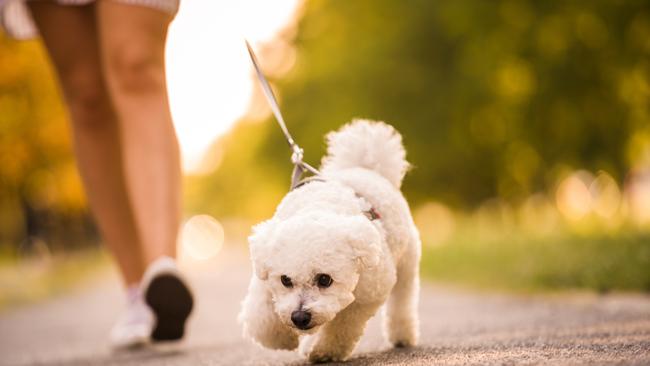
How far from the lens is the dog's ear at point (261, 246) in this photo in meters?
2.89

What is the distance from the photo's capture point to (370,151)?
142 inches

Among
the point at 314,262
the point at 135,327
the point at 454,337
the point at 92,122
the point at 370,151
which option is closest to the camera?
the point at 314,262

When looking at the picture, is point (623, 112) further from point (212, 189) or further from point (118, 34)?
point (212, 189)

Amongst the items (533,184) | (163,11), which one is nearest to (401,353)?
(163,11)

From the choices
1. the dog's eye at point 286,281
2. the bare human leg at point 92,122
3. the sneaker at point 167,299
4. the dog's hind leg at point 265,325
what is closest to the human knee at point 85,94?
the bare human leg at point 92,122

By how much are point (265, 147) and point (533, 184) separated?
8814mm

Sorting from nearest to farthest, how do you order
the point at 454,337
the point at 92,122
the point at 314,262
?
the point at 314,262, the point at 454,337, the point at 92,122

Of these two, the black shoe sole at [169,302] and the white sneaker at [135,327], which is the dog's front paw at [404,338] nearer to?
the black shoe sole at [169,302]

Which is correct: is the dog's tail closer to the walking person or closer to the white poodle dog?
the white poodle dog

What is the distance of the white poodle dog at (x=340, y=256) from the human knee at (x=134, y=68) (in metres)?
1.23

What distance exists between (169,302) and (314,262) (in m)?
1.35

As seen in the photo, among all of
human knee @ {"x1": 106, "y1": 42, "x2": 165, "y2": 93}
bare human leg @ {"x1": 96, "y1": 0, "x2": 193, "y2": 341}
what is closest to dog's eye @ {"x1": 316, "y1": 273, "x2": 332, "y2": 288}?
bare human leg @ {"x1": 96, "y1": 0, "x2": 193, "y2": 341}

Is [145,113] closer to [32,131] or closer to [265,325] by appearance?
[265,325]

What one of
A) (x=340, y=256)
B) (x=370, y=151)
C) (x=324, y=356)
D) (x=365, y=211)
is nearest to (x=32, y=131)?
(x=370, y=151)
